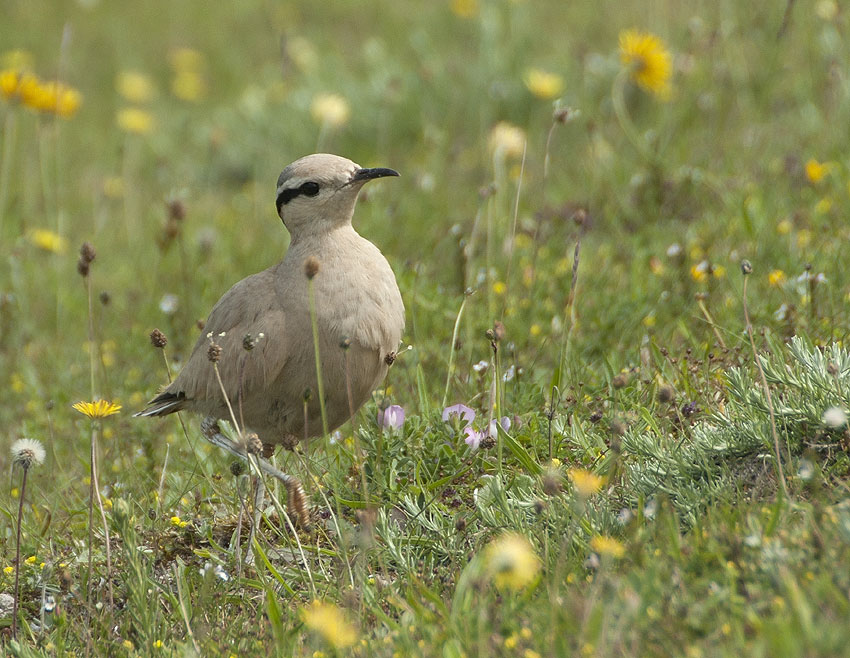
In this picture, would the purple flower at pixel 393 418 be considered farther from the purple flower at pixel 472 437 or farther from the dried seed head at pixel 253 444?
the dried seed head at pixel 253 444

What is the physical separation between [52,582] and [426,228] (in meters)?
3.67

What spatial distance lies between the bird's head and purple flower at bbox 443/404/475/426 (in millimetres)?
1107

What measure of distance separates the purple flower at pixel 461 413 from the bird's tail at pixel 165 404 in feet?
4.84

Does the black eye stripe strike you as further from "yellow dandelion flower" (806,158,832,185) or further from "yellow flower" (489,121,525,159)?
"yellow dandelion flower" (806,158,832,185)

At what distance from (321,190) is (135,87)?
21.8ft

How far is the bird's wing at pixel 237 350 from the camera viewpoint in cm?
462

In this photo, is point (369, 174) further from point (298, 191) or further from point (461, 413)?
point (461, 413)

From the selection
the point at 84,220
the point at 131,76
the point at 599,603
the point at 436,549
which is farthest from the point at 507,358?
the point at 131,76

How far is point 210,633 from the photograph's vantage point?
357 centimetres

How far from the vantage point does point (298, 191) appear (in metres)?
4.96

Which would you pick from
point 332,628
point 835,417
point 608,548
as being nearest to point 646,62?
point 835,417

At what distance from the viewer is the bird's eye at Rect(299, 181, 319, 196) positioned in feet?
16.2

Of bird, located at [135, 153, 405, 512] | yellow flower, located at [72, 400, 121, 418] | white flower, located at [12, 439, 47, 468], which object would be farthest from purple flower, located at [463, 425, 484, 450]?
white flower, located at [12, 439, 47, 468]

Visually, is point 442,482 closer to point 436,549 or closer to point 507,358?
point 436,549
